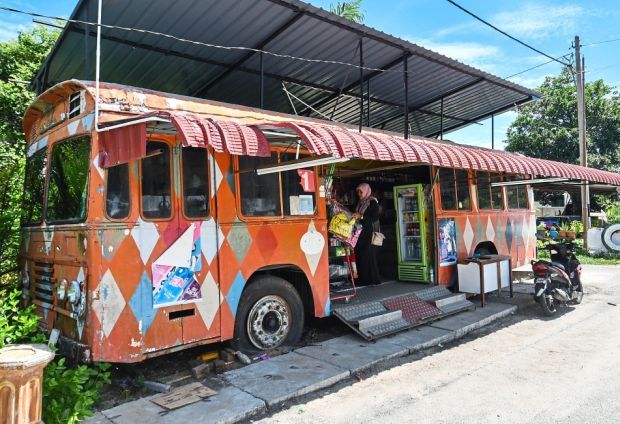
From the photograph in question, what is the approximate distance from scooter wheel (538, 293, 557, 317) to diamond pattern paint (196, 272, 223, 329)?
17.8 ft

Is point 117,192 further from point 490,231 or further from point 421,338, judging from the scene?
point 490,231

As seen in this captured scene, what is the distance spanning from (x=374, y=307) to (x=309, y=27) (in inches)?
161

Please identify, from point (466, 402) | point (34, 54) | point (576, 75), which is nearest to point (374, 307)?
point (466, 402)

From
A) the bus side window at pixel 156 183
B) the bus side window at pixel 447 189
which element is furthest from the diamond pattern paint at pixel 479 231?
the bus side window at pixel 156 183

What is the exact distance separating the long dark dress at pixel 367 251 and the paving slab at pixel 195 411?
4157mm

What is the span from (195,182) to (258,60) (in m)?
2.95

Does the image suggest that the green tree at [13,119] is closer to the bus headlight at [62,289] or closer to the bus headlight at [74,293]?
the bus headlight at [62,289]

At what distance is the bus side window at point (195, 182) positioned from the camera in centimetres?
475

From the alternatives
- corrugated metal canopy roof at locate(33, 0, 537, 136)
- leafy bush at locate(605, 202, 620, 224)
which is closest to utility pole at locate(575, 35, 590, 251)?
leafy bush at locate(605, 202, 620, 224)

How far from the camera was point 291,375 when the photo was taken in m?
4.71

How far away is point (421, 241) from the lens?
8.11m

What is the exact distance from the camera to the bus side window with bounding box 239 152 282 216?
525 cm

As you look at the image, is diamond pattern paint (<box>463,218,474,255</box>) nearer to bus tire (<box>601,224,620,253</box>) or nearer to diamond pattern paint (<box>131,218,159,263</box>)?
diamond pattern paint (<box>131,218,159,263</box>)

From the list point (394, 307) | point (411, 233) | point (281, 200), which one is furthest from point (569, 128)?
point (281, 200)
